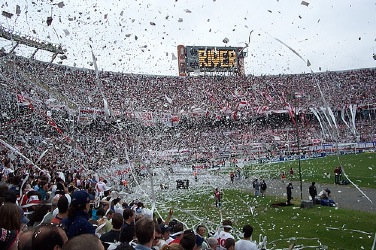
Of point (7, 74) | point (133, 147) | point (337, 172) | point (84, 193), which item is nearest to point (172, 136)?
point (133, 147)

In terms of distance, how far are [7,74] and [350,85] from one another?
53114 millimetres

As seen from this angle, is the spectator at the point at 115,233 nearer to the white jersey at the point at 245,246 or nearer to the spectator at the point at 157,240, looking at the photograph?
the spectator at the point at 157,240

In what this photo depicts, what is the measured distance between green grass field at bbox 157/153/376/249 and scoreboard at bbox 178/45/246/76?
143 feet

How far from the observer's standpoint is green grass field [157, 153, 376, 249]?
1109cm

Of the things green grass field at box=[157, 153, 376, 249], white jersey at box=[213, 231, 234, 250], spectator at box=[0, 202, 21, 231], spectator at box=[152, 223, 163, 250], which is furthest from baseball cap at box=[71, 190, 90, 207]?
green grass field at box=[157, 153, 376, 249]

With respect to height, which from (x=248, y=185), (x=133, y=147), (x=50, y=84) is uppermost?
(x=50, y=84)

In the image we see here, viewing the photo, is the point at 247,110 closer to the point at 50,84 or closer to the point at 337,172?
the point at 50,84

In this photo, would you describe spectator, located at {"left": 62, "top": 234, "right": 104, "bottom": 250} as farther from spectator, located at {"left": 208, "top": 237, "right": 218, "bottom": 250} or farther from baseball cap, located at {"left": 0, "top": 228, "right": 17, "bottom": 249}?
spectator, located at {"left": 208, "top": 237, "right": 218, "bottom": 250}

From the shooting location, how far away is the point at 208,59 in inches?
2542

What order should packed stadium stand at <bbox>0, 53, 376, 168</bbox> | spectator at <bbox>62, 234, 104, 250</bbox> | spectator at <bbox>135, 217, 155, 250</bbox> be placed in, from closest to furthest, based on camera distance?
spectator at <bbox>62, 234, 104, 250</bbox> → spectator at <bbox>135, 217, 155, 250</bbox> → packed stadium stand at <bbox>0, 53, 376, 168</bbox>

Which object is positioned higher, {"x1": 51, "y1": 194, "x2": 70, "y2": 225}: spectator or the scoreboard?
the scoreboard

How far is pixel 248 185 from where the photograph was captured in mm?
25359

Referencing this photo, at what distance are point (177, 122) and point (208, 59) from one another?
20.7m

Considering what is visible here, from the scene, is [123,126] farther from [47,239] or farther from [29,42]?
[47,239]
